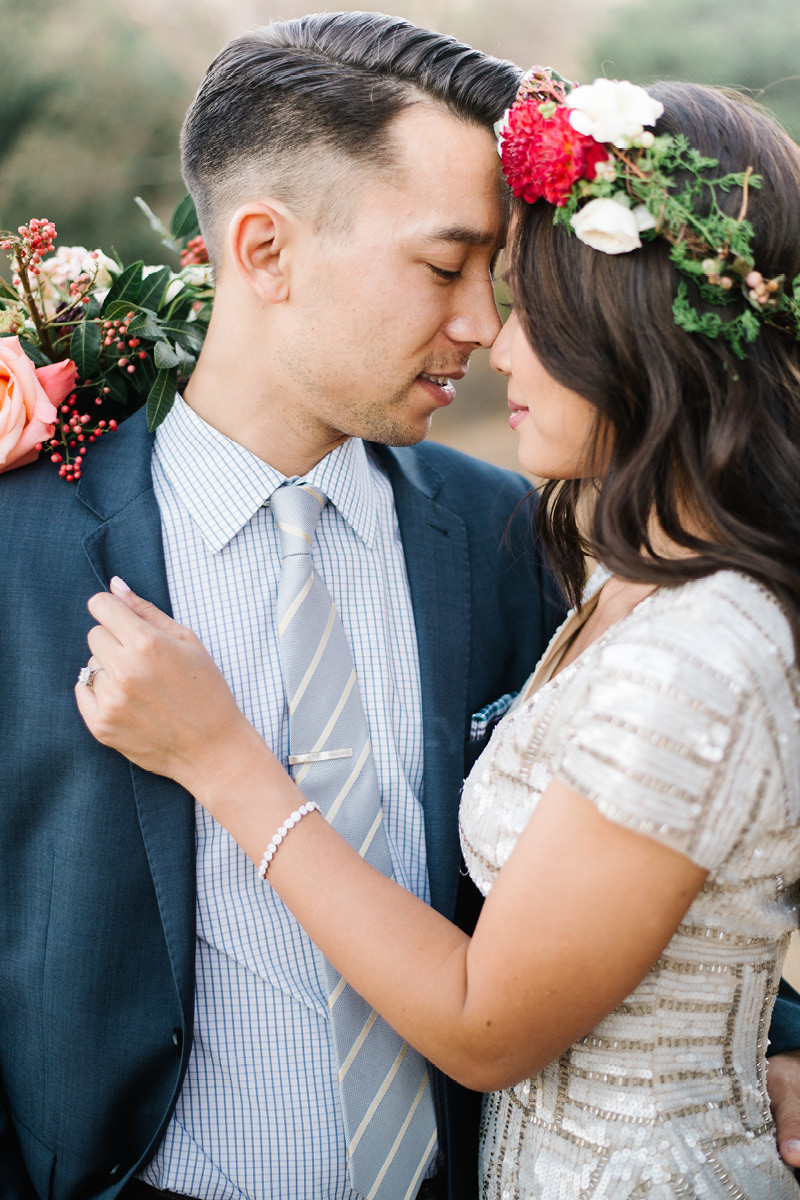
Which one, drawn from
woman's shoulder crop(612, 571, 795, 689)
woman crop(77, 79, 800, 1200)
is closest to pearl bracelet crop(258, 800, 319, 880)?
woman crop(77, 79, 800, 1200)

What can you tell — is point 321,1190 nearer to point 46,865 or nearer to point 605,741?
point 46,865

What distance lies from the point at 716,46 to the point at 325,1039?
18.3ft

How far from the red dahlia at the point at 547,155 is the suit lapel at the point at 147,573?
2.72ft

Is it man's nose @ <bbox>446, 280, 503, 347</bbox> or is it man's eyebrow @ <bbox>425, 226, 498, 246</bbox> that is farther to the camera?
man's nose @ <bbox>446, 280, 503, 347</bbox>

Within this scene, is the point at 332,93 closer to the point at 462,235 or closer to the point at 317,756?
the point at 462,235

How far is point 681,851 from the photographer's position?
3.73 feet

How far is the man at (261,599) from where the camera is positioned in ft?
5.15

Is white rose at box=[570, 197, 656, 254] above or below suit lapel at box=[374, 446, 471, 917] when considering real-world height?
above

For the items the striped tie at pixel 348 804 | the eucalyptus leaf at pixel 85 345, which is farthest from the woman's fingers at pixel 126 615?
the eucalyptus leaf at pixel 85 345

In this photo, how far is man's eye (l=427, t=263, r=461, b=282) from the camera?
185cm

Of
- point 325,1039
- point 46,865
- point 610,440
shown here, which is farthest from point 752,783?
point 46,865

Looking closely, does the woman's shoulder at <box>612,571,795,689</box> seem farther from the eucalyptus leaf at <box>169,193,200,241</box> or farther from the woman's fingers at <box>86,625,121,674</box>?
the eucalyptus leaf at <box>169,193,200,241</box>

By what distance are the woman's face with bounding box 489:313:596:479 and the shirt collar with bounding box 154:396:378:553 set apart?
0.46 meters

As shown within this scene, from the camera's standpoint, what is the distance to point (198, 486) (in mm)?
1811
